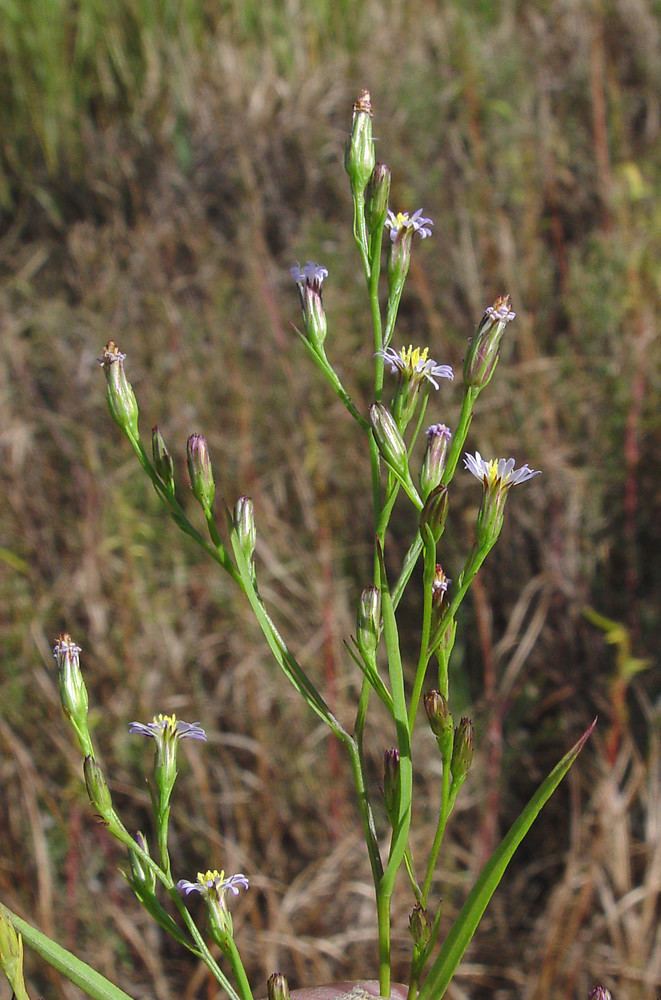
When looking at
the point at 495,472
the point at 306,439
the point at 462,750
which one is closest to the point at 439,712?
the point at 462,750

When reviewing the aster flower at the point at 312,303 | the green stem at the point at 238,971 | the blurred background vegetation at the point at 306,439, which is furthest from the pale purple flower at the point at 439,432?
the blurred background vegetation at the point at 306,439

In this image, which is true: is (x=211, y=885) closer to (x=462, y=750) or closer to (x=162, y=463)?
(x=462, y=750)

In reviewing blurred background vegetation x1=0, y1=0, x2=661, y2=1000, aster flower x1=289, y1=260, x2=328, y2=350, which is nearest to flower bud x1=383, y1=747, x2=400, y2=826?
aster flower x1=289, y1=260, x2=328, y2=350

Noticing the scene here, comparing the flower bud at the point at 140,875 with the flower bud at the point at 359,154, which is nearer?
the flower bud at the point at 140,875

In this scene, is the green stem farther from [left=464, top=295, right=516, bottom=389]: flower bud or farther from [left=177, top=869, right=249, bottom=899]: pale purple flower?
[left=464, top=295, right=516, bottom=389]: flower bud

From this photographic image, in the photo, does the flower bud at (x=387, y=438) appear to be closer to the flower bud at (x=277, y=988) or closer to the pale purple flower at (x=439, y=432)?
the pale purple flower at (x=439, y=432)
